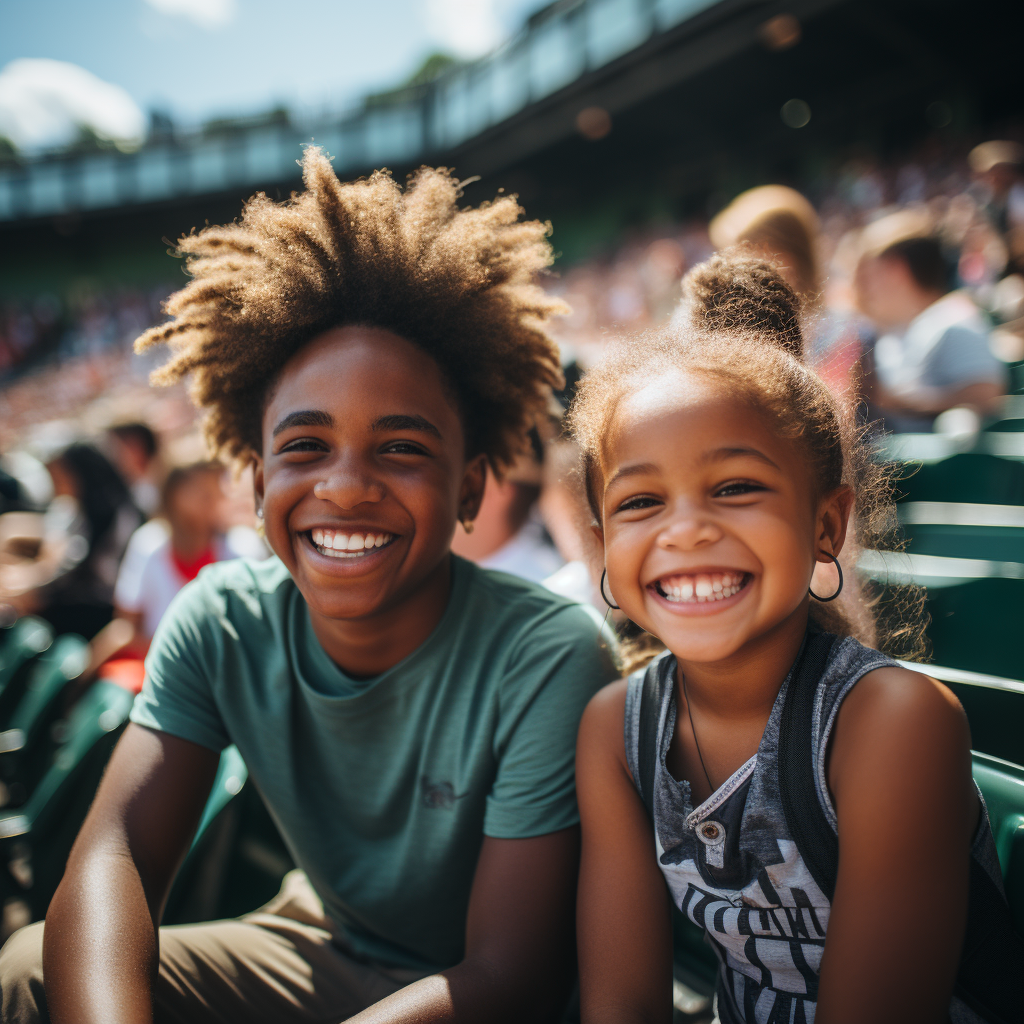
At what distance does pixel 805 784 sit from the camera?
1.08 m

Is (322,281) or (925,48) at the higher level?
(925,48)

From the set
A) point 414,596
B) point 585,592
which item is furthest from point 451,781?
point 585,592

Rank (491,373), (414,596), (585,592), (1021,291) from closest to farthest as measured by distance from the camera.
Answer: (414,596) < (491,373) < (585,592) < (1021,291)

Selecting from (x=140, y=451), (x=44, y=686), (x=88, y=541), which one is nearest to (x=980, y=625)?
(x=44, y=686)

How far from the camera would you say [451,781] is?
4.72 feet

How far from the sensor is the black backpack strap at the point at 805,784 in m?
1.06

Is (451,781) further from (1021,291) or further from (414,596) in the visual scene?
(1021,291)

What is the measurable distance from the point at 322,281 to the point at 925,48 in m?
12.4

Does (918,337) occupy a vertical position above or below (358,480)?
above

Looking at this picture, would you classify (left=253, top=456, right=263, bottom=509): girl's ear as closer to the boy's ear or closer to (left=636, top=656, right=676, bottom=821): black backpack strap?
the boy's ear

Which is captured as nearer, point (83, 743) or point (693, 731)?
point (693, 731)

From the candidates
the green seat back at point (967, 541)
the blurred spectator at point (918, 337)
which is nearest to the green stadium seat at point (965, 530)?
the green seat back at point (967, 541)

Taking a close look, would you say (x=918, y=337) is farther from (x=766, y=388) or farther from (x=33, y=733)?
(x=33, y=733)

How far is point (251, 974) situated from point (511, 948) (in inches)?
26.9
